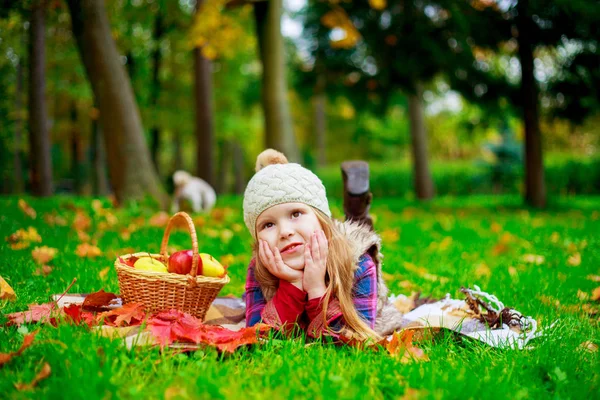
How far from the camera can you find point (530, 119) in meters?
10.3

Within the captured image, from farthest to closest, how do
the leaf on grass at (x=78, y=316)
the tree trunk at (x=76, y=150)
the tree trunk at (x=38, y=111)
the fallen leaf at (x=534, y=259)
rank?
the tree trunk at (x=76, y=150) < the tree trunk at (x=38, y=111) < the fallen leaf at (x=534, y=259) < the leaf on grass at (x=78, y=316)

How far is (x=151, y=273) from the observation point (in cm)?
261

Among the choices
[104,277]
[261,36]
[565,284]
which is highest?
[261,36]

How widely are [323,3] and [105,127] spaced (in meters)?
5.83

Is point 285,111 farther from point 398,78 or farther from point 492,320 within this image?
point 492,320

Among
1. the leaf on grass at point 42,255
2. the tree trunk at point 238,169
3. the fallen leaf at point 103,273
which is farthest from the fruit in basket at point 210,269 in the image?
the tree trunk at point 238,169

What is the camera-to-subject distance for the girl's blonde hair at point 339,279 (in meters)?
2.57

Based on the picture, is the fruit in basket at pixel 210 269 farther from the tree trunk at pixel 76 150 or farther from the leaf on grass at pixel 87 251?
the tree trunk at pixel 76 150

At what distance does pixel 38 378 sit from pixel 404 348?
147 cm

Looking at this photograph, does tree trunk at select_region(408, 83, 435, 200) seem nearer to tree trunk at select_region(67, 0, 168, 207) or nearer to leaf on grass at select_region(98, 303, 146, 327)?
tree trunk at select_region(67, 0, 168, 207)

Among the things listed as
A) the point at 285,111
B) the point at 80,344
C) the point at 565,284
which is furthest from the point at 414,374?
the point at 285,111

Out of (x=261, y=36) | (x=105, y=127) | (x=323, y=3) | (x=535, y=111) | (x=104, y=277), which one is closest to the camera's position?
(x=104, y=277)

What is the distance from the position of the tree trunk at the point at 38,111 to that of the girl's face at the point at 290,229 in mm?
9648

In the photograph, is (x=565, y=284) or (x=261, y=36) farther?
(x=261, y=36)
